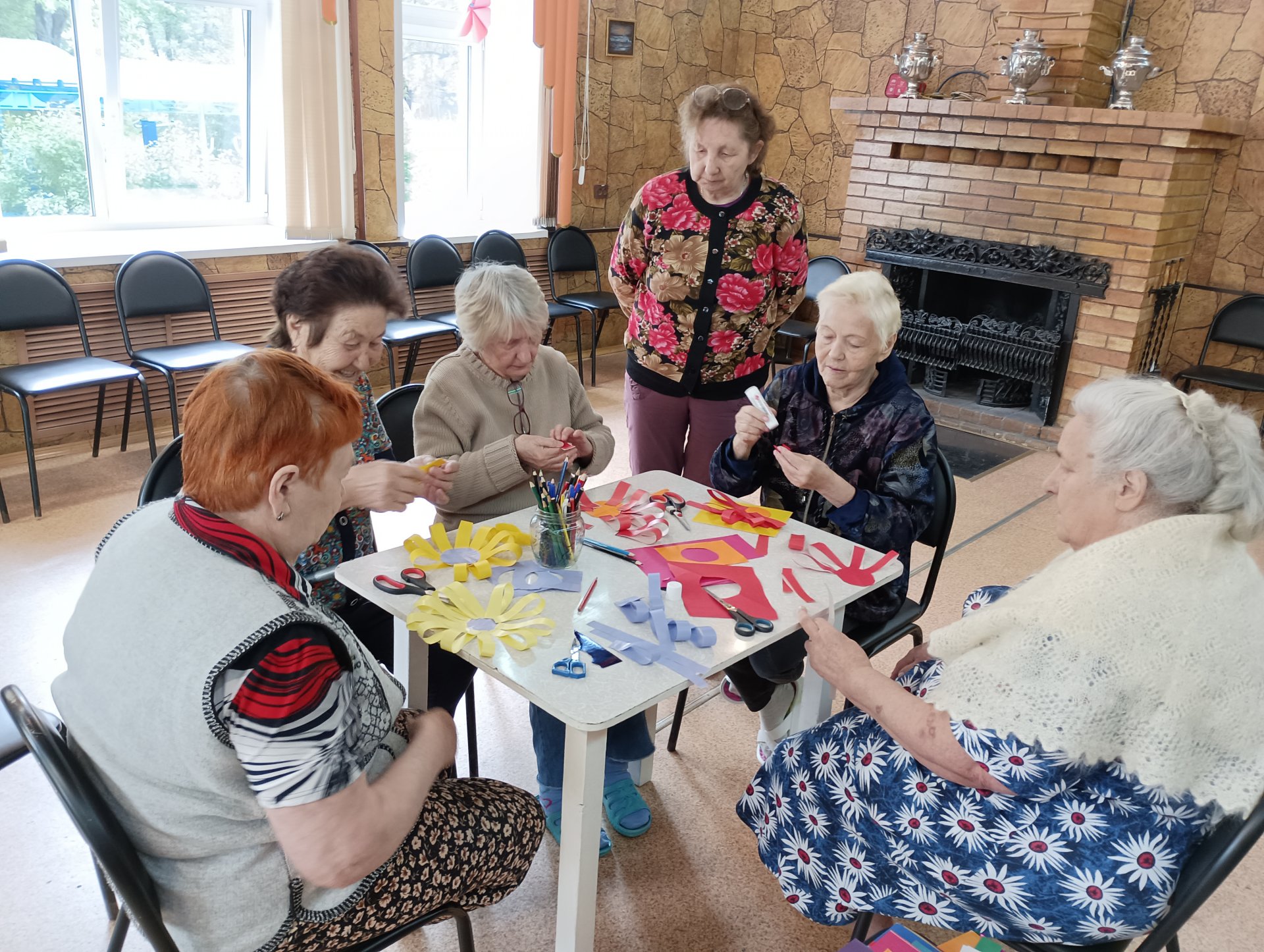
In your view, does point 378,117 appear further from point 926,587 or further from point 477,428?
point 926,587

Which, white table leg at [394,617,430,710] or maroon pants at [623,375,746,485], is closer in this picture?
white table leg at [394,617,430,710]

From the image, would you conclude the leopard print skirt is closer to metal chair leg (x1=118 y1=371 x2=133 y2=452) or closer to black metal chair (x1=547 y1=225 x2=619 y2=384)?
metal chair leg (x1=118 y1=371 x2=133 y2=452)

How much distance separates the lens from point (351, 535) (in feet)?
6.56

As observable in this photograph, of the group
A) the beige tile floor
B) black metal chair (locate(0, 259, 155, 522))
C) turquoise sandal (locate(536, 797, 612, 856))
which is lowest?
the beige tile floor

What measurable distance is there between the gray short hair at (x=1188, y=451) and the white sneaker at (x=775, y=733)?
3.36ft

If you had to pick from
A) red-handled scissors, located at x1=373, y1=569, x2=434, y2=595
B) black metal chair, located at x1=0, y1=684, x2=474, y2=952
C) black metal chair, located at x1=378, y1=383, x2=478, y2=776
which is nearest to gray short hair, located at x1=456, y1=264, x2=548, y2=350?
black metal chair, located at x1=378, y1=383, x2=478, y2=776

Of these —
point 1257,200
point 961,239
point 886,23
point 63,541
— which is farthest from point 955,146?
point 63,541

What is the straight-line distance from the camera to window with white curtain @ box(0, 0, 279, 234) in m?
3.90

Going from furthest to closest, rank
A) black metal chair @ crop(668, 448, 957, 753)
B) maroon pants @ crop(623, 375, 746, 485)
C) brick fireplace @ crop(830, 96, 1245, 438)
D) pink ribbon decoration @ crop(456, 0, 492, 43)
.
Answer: pink ribbon decoration @ crop(456, 0, 492, 43) → brick fireplace @ crop(830, 96, 1245, 438) → maroon pants @ crop(623, 375, 746, 485) → black metal chair @ crop(668, 448, 957, 753)

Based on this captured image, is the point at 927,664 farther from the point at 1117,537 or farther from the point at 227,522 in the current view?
the point at 227,522

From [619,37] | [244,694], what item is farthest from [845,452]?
[619,37]

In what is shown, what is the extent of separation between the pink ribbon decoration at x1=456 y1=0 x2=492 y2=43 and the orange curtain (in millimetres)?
272

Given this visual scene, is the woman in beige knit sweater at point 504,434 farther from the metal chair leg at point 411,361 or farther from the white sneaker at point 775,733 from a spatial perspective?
the metal chair leg at point 411,361

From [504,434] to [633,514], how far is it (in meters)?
0.40
